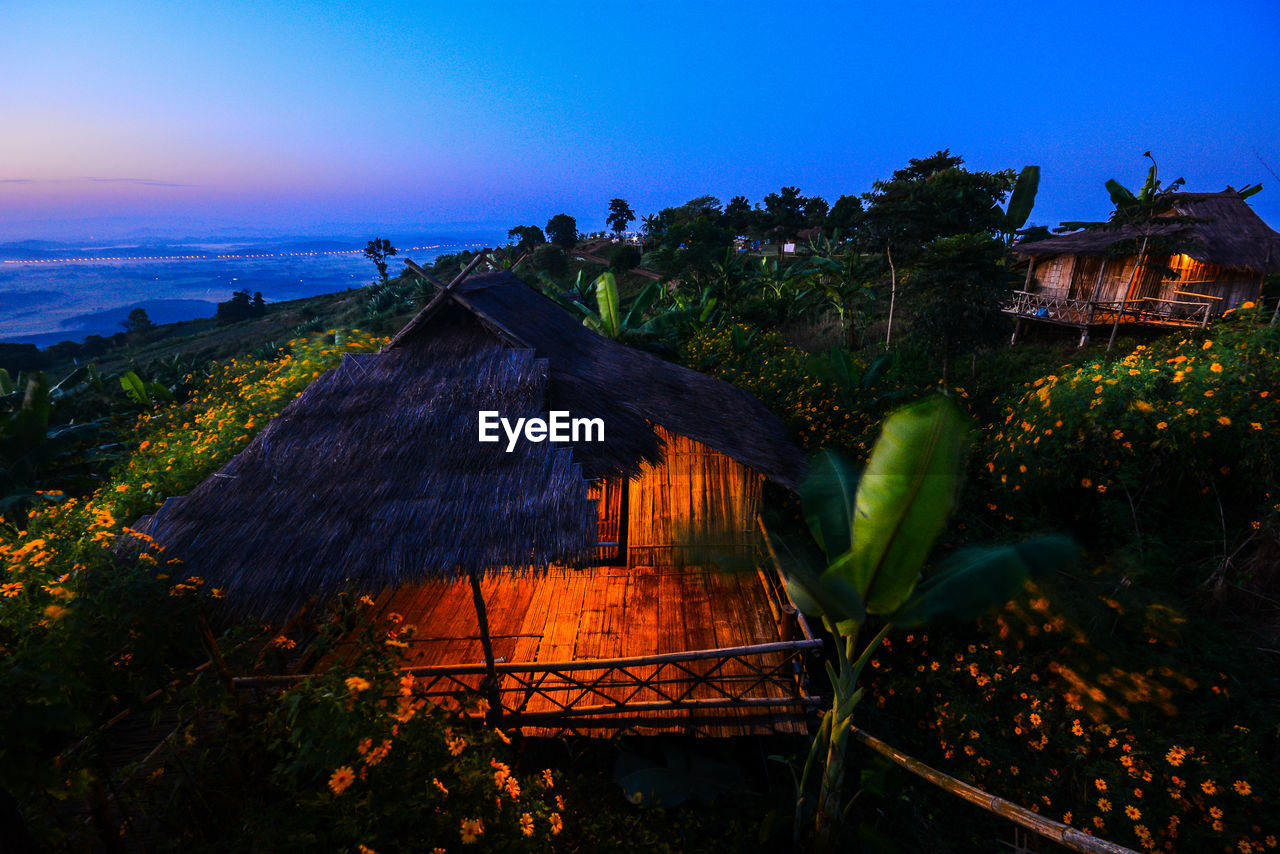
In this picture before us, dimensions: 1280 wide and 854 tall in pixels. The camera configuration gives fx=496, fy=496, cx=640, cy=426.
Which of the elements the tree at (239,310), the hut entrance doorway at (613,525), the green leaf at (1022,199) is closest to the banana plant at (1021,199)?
the green leaf at (1022,199)

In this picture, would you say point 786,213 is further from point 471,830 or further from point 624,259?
point 471,830

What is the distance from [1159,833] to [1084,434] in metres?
4.01

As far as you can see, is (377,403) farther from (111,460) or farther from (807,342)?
(807,342)

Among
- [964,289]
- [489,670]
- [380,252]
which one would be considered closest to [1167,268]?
[964,289]

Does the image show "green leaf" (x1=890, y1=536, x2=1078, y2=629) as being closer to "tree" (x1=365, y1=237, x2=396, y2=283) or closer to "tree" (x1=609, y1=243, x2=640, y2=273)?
"tree" (x1=609, y1=243, x2=640, y2=273)

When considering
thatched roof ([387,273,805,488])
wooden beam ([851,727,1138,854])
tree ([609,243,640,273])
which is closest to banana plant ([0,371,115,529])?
thatched roof ([387,273,805,488])

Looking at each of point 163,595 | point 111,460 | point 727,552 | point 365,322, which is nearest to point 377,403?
point 163,595

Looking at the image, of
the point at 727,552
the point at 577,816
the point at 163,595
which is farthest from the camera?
the point at 727,552

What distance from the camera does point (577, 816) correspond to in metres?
4.32

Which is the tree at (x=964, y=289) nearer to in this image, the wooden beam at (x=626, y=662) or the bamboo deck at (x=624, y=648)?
→ the bamboo deck at (x=624, y=648)

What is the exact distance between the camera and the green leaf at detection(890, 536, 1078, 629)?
252 centimetres

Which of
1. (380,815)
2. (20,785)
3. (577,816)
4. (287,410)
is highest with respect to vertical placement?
(287,410)

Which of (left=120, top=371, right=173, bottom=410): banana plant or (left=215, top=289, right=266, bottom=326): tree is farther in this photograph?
(left=215, top=289, right=266, bottom=326): tree

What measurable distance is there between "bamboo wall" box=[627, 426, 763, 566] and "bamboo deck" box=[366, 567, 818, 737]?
0.50 m
